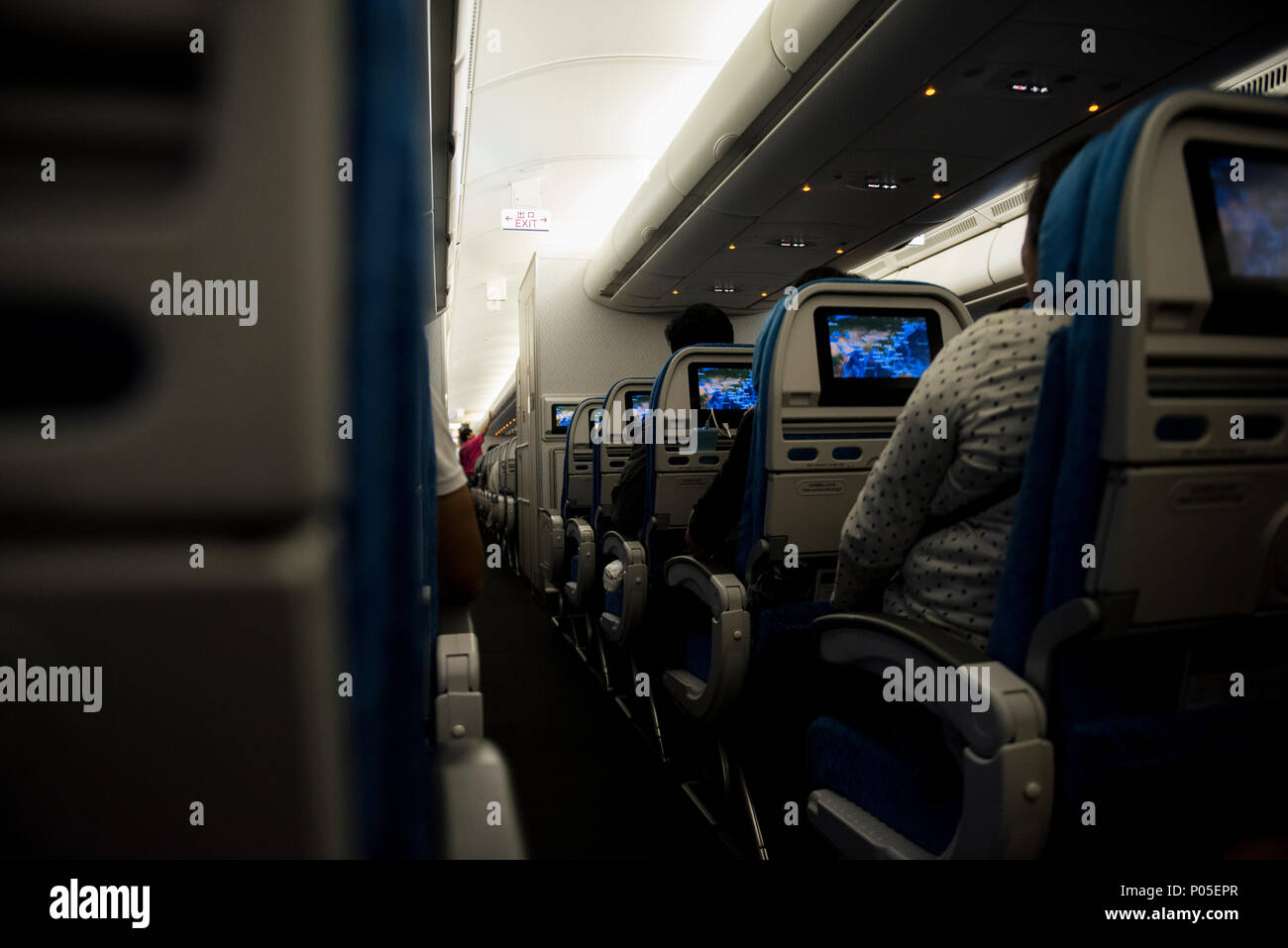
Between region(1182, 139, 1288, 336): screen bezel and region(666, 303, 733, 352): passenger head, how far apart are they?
9.20 feet

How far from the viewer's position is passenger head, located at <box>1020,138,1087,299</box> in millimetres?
1463

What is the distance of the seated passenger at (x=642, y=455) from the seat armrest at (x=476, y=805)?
2734mm

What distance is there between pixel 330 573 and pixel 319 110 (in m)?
0.32

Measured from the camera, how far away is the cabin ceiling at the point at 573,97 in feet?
19.3

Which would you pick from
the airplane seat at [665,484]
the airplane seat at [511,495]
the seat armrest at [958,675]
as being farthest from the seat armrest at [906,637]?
the airplane seat at [511,495]

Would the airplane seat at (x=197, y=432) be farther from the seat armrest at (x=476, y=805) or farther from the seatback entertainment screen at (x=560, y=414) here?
the seatback entertainment screen at (x=560, y=414)

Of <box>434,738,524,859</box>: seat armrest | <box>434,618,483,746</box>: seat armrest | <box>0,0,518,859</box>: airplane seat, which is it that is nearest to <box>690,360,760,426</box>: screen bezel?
<box>434,618,483,746</box>: seat armrest

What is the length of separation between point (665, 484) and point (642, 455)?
480 mm

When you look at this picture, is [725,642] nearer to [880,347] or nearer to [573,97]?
[880,347]

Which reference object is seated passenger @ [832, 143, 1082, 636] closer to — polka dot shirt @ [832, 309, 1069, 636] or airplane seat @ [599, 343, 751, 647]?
polka dot shirt @ [832, 309, 1069, 636]

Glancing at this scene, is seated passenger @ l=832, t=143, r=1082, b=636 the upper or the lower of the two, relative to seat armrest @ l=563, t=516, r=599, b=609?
upper

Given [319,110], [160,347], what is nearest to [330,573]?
[160,347]

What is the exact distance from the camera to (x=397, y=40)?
20.7 inches
